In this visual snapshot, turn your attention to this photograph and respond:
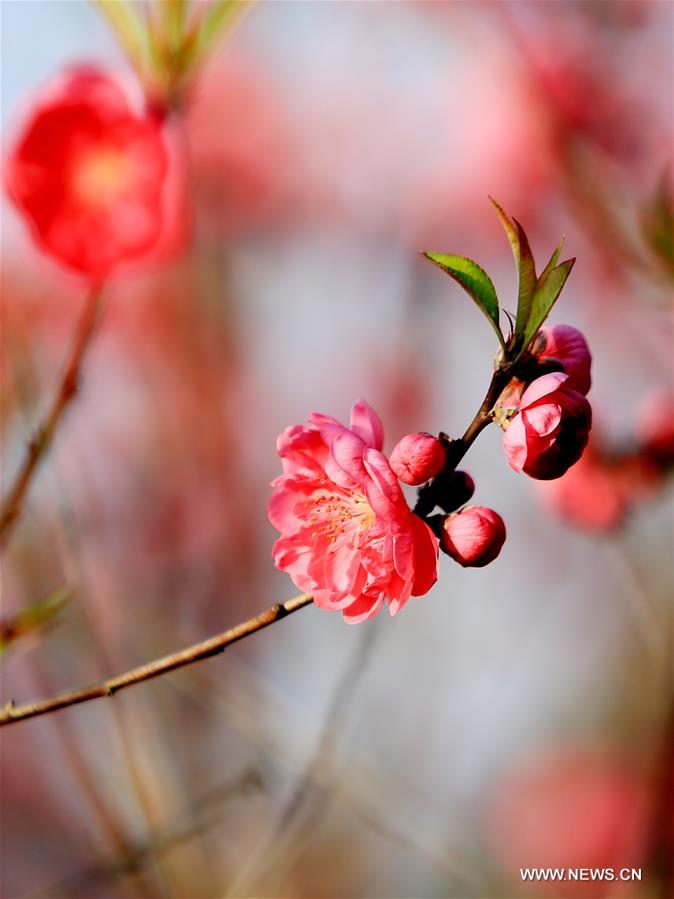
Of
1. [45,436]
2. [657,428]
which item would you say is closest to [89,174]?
[45,436]

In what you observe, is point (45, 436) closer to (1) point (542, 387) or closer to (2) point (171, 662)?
(2) point (171, 662)

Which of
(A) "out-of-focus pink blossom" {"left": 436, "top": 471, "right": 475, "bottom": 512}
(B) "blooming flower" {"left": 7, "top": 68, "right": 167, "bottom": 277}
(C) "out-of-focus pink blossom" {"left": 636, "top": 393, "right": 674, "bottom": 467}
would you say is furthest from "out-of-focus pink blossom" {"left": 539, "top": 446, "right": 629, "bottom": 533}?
(A) "out-of-focus pink blossom" {"left": 436, "top": 471, "right": 475, "bottom": 512}

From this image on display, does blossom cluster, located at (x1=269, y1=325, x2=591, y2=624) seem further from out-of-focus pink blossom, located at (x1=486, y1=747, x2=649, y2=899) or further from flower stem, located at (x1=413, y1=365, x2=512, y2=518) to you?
out-of-focus pink blossom, located at (x1=486, y1=747, x2=649, y2=899)

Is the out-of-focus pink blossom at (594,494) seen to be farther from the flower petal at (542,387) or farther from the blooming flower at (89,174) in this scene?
the flower petal at (542,387)

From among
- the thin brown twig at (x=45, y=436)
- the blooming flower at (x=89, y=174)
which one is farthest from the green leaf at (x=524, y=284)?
the blooming flower at (x=89, y=174)

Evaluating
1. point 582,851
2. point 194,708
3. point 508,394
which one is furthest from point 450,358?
point 508,394

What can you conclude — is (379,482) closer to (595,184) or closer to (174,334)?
(595,184)
